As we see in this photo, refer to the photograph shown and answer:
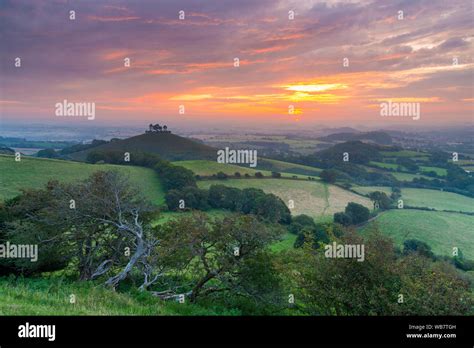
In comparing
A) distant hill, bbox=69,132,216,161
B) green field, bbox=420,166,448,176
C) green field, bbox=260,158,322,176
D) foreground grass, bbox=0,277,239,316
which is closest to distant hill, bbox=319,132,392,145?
green field, bbox=260,158,322,176

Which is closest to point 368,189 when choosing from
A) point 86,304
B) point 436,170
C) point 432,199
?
point 432,199

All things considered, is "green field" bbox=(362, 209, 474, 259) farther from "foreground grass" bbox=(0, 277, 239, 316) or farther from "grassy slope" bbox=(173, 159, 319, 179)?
"foreground grass" bbox=(0, 277, 239, 316)

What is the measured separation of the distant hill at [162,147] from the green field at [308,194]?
1.53 metres

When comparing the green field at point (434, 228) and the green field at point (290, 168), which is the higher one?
the green field at point (290, 168)

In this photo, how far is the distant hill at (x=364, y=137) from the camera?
15.1m

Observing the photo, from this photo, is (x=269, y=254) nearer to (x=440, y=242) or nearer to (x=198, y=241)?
(x=198, y=241)

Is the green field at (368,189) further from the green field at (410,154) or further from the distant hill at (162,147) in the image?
the distant hill at (162,147)

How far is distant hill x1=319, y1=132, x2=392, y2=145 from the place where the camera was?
15102 mm

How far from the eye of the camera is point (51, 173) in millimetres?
13398

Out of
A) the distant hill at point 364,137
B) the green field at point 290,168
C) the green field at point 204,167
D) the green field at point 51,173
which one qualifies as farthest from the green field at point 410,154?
the green field at point 51,173

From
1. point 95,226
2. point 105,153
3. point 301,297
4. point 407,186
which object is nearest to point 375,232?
point 301,297

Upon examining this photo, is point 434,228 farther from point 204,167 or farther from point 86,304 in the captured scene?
point 86,304

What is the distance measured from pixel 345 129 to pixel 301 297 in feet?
32.7

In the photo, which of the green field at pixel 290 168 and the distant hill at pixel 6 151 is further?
the green field at pixel 290 168
